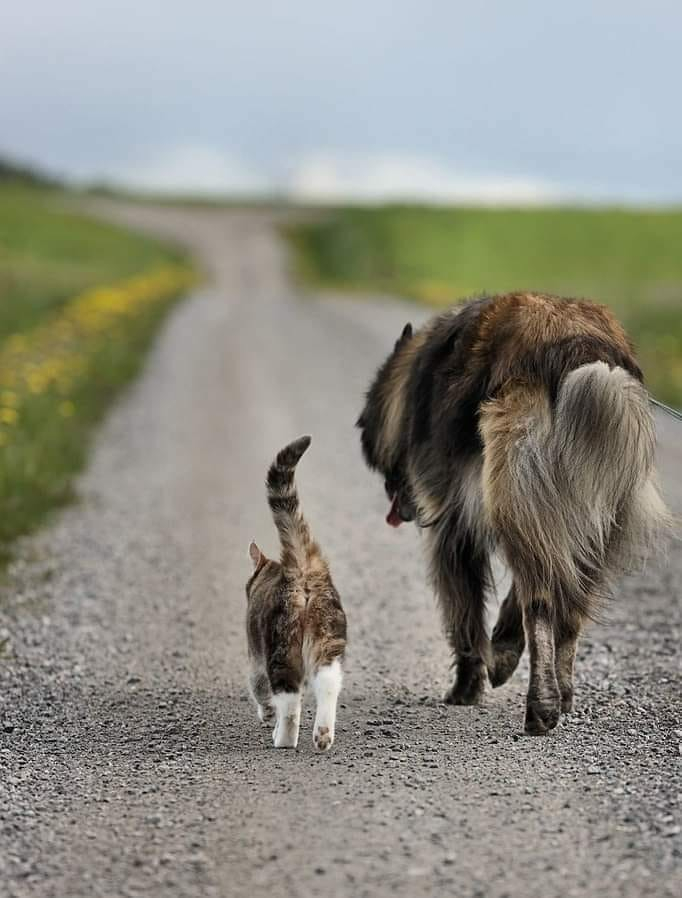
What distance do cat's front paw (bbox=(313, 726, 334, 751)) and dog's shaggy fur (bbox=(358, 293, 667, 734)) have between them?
0.74 meters

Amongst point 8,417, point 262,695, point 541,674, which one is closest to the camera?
point 541,674

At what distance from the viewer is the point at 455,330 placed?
5.27 metres

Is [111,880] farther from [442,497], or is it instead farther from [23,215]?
[23,215]

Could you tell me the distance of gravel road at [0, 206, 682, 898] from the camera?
11.8ft

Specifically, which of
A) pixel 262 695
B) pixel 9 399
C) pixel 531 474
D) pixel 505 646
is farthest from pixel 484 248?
pixel 531 474

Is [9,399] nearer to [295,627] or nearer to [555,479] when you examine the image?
[295,627]

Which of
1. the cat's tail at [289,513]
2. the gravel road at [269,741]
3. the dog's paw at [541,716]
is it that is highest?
the cat's tail at [289,513]

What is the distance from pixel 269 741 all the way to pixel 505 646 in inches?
45.8

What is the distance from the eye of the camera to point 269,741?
4859 millimetres

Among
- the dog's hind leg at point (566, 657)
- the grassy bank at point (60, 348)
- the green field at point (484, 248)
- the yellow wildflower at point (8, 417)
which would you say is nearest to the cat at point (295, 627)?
the dog's hind leg at point (566, 657)

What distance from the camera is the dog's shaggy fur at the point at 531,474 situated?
466 cm

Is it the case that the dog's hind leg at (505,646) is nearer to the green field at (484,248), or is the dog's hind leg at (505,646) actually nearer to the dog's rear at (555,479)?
the dog's rear at (555,479)

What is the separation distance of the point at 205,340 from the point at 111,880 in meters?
17.9

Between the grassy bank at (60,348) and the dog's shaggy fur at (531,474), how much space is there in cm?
398
